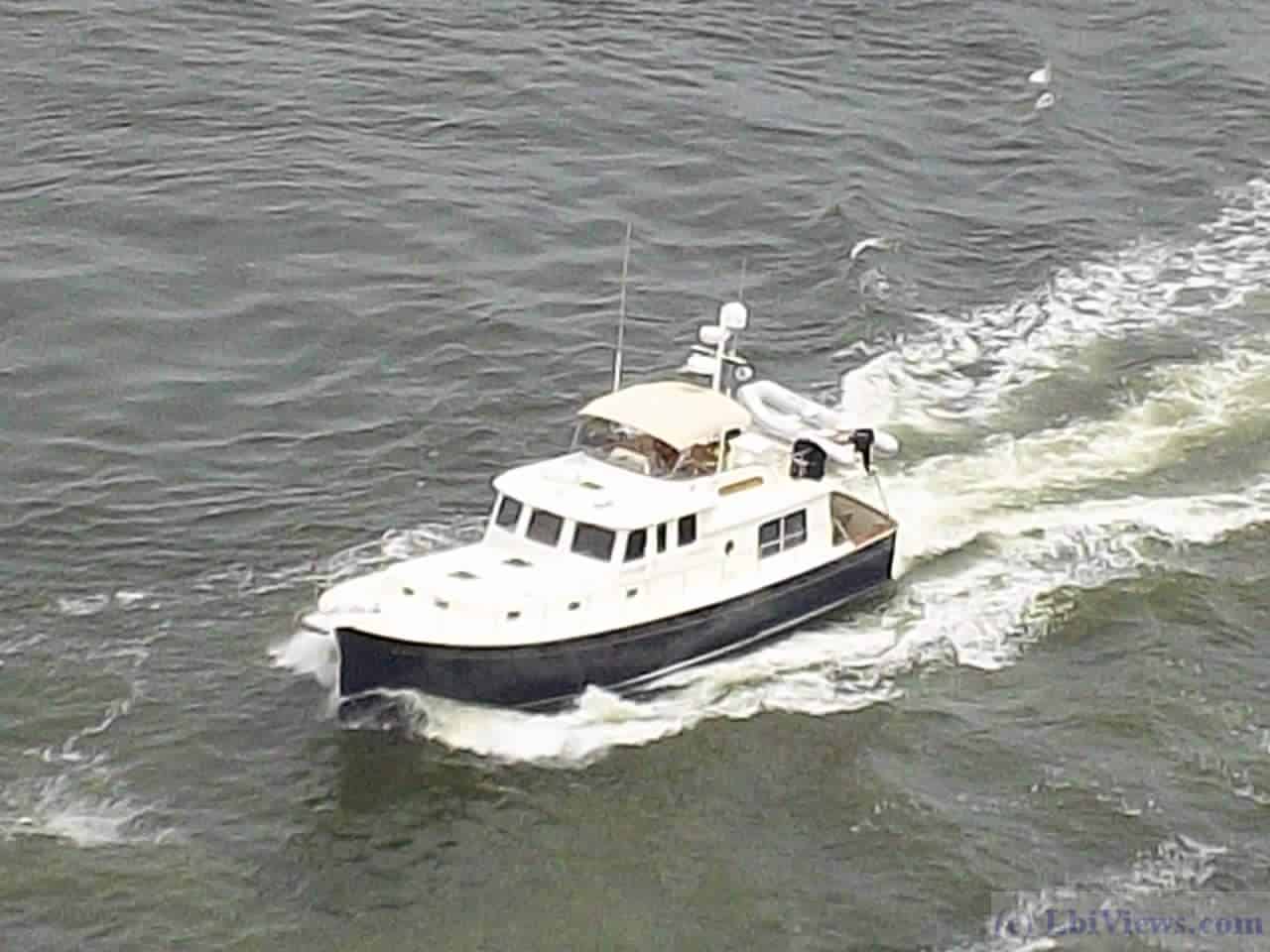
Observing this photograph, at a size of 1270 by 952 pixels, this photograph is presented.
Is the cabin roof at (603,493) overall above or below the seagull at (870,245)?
above

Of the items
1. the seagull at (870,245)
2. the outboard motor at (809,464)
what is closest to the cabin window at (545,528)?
the outboard motor at (809,464)

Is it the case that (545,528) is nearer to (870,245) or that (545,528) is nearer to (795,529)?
(795,529)

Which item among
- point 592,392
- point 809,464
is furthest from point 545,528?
point 592,392

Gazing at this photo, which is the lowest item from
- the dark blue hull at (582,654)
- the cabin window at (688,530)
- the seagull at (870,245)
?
the dark blue hull at (582,654)

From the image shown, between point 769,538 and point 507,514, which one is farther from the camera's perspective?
point 769,538

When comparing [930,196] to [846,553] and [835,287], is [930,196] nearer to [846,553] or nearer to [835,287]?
[835,287]

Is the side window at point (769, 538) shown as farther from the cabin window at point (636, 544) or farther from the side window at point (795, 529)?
the cabin window at point (636, 544)

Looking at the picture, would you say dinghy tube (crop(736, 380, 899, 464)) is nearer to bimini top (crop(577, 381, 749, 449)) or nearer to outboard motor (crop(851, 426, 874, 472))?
outboard motor (crop(851, 426, 874, 472))
